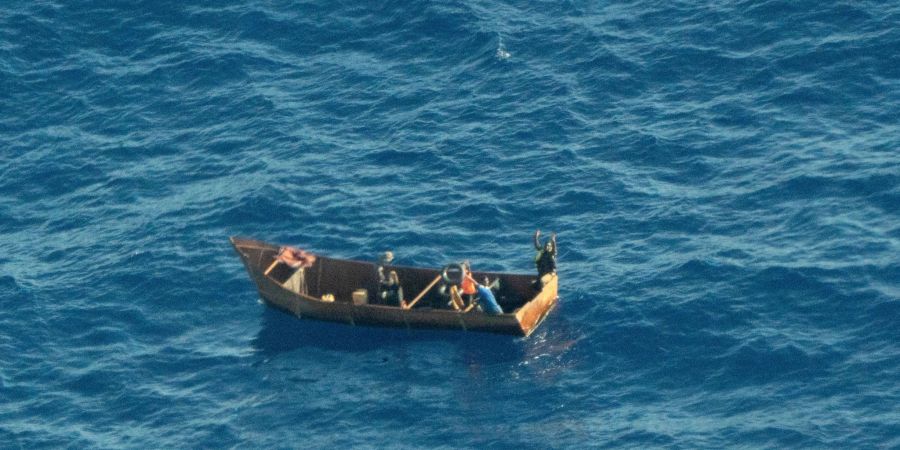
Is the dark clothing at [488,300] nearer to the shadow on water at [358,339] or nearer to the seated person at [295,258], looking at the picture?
the shadow on water at [358,339]

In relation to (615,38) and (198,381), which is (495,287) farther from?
(615,38)

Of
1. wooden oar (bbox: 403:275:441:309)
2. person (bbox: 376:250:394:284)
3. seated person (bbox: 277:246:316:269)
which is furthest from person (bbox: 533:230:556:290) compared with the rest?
seated person (bbox: 277:246:316:269)

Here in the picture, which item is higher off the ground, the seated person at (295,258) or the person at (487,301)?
the seated person at (295,258)

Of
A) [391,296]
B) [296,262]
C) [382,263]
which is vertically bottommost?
[391,296]

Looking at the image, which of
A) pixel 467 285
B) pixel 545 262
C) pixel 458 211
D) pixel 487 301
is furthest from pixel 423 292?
pixel 458 211

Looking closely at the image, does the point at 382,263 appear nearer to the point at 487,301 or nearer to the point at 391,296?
the point at 391,296

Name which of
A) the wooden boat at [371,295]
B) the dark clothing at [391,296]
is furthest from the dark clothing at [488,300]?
the dark clothing at [391,296]

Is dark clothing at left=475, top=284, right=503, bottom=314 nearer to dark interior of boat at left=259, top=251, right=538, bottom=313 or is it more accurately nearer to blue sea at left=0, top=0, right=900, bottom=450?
blue sea at left=0, top=0, right=900, bottom=450
